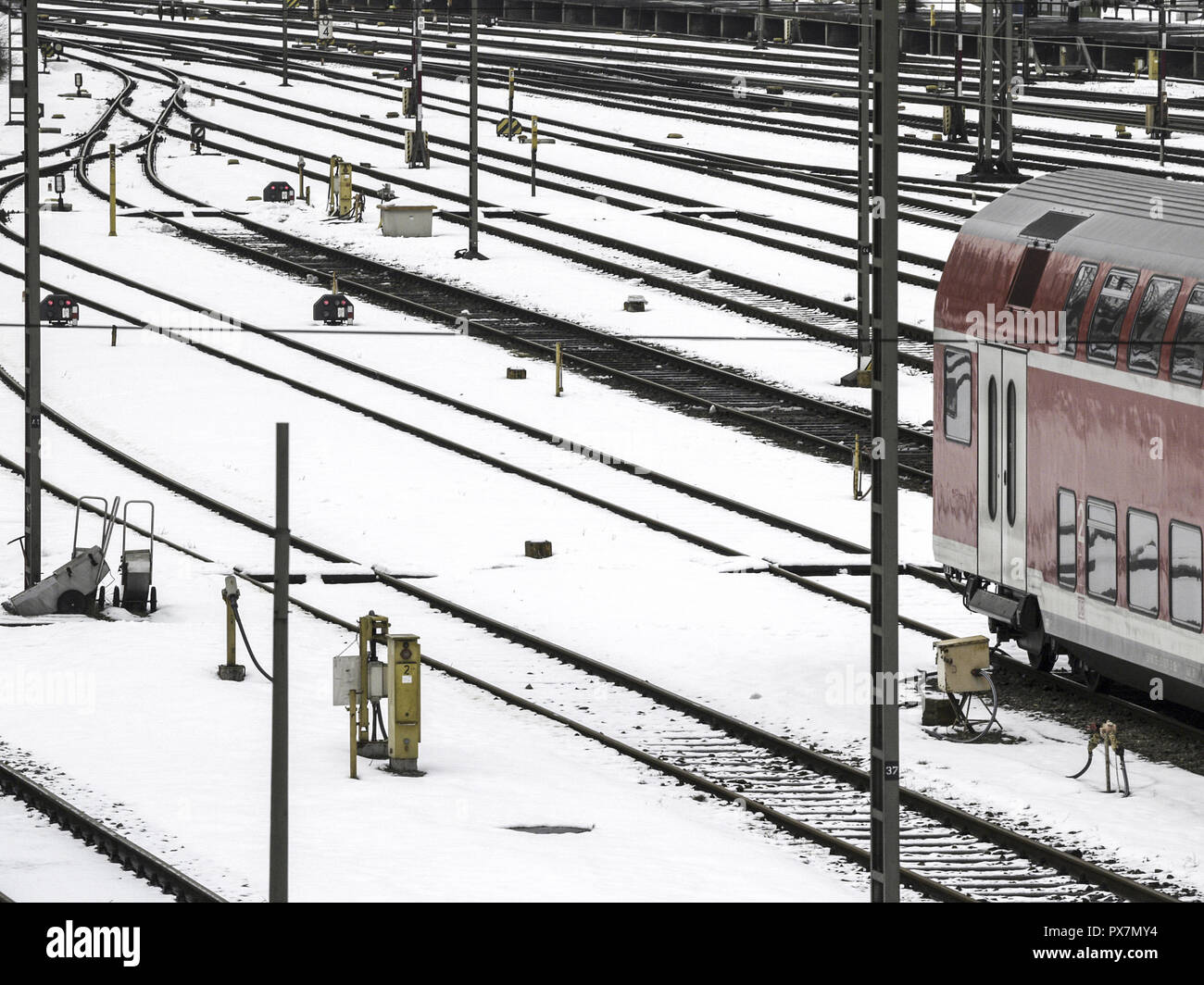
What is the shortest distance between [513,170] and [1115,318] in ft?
127

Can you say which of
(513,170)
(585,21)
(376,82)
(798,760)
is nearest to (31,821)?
(798,760)

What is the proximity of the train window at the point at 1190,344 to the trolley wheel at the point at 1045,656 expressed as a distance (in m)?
3.47

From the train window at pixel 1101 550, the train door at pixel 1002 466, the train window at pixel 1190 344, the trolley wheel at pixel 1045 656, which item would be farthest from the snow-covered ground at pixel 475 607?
the train window at pixel 1190 344

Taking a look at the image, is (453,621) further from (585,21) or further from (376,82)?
(585,21)

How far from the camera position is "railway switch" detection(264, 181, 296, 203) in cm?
5466

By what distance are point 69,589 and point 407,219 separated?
25.1 m

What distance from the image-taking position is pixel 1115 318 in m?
20.2

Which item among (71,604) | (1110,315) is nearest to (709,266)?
(71,604)

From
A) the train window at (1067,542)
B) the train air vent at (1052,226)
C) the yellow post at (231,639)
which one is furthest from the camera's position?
the yellow post at (231,639)

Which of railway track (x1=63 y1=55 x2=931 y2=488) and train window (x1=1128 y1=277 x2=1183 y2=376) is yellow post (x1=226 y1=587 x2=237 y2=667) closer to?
train window (x1=1128 y1=277 x2=1183 y2=376)

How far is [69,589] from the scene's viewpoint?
25.6 m

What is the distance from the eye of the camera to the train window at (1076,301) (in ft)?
68.0

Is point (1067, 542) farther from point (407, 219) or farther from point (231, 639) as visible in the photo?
point (407, 219)
